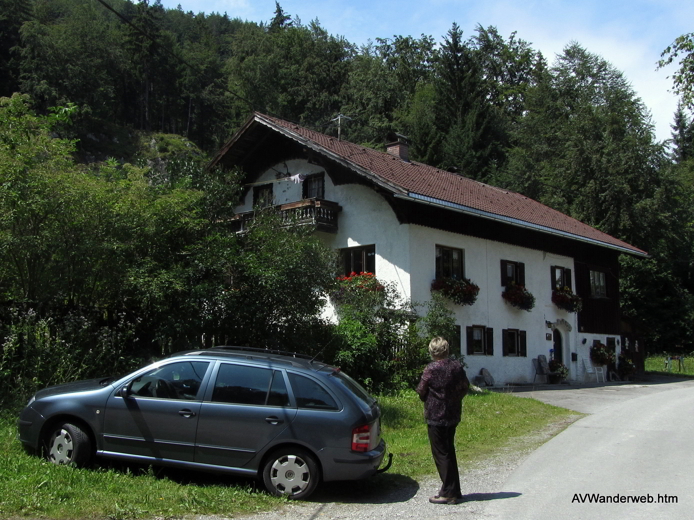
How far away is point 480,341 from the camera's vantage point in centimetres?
2136

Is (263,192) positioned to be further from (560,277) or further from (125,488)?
(125,488)

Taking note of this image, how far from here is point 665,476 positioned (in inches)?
316

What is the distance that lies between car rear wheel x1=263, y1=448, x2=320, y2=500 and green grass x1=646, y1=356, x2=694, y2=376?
32289 mm

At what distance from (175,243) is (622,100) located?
147ft

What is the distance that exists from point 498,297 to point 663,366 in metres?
19.6

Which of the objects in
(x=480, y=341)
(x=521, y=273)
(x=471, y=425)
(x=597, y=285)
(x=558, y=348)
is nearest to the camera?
(x=471, y=425)

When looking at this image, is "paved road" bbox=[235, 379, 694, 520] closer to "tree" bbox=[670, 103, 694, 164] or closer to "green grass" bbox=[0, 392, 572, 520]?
"green grass" bbox=[0, 392, 572, 520]

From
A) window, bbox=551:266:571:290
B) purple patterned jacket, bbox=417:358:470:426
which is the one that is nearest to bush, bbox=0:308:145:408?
purple patterned jacket, bbox=417:358:470:426

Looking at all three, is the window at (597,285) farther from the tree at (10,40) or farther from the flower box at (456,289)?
the tree at (10,40)

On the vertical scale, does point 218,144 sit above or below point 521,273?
above

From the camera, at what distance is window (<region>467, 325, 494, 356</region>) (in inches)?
823

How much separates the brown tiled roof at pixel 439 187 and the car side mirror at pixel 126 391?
11.8 metres

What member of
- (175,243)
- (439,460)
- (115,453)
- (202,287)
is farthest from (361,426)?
(175,243)

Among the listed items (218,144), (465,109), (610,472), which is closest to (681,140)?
(465,109)
